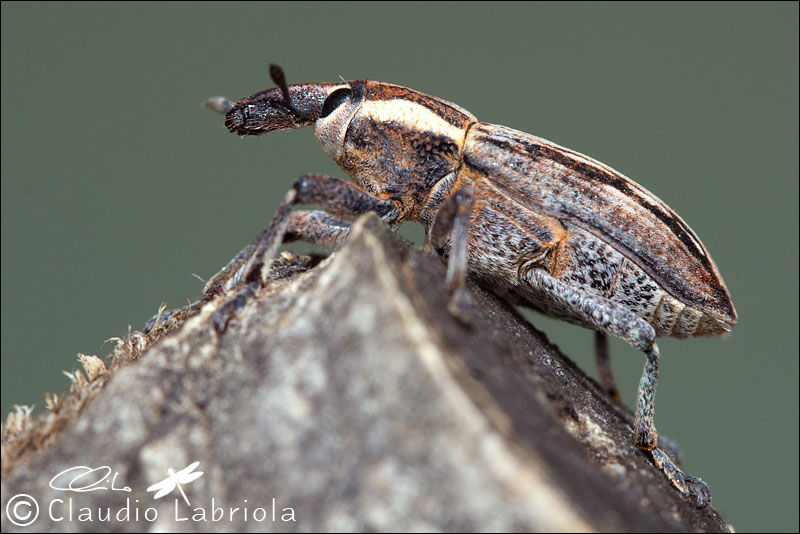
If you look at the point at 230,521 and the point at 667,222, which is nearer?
the point at 230,521

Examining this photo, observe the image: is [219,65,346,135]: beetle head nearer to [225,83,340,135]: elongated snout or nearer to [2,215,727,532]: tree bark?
[225,83,340,135]: elongated snout

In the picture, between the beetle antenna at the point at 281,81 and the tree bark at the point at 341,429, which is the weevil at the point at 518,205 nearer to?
the beetle antenna at the point at 281,81

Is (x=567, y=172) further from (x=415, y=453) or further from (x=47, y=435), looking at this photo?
(x=47, y=435)

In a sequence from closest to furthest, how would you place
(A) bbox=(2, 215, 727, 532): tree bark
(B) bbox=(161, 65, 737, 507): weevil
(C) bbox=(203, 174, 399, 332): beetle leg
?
1. (A) bbox=(2, 215, 727, 532): tree bark
2. (C) bbox=(203, 174, 399, 332): beetle leg
3. (B) bbox=(161, 65, 737, 507): weevil

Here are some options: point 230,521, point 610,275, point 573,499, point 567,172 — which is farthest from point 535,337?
point 230,521

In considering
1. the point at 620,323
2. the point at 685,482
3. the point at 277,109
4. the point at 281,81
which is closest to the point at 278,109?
the point at 277,109

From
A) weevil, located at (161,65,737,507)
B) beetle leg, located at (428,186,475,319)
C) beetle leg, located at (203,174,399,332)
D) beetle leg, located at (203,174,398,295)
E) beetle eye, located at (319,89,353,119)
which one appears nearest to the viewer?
beetle leg, located at (428,186,475,319)

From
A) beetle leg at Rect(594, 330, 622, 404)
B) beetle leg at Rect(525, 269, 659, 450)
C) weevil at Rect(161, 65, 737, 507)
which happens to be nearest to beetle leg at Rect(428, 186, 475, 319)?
weevil at Rect(161, 65, 737, 507)
